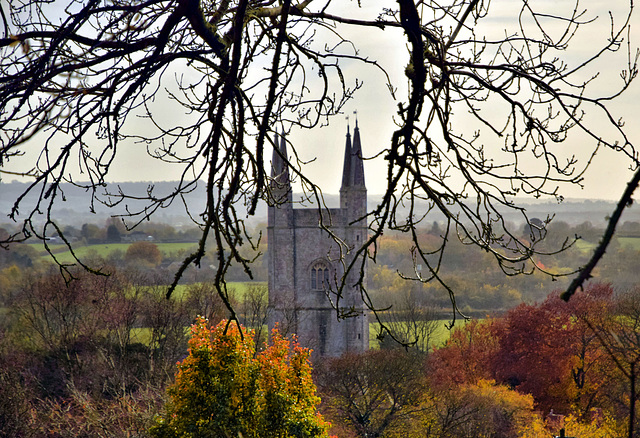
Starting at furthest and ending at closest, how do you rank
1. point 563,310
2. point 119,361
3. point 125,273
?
point 125,273 < point 563,310 < point 119,361

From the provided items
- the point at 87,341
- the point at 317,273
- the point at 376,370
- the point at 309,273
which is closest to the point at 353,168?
the point at 317,273

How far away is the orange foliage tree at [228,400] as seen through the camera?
8.78 meters

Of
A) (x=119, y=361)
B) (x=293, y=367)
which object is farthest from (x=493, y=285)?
(x=293, y=367)

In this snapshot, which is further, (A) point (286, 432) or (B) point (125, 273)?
(B) point (125, 273)

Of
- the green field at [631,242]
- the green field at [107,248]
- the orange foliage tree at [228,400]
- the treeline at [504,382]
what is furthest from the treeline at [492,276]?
the orange foliage tree at [228,400]

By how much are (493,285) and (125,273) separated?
3186cm

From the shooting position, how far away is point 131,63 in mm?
2457

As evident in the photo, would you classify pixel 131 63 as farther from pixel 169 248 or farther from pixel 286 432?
pixel 169 248

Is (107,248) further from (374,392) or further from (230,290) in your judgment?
(374,392)

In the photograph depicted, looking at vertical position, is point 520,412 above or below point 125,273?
below

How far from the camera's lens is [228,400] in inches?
348

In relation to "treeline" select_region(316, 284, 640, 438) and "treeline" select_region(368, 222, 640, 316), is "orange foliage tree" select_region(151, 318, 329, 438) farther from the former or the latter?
"treeline" select_region(368, 222, 640, 316)

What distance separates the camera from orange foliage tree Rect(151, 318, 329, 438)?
8.78 m

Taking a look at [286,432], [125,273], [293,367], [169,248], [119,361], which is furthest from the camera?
[169,248]
